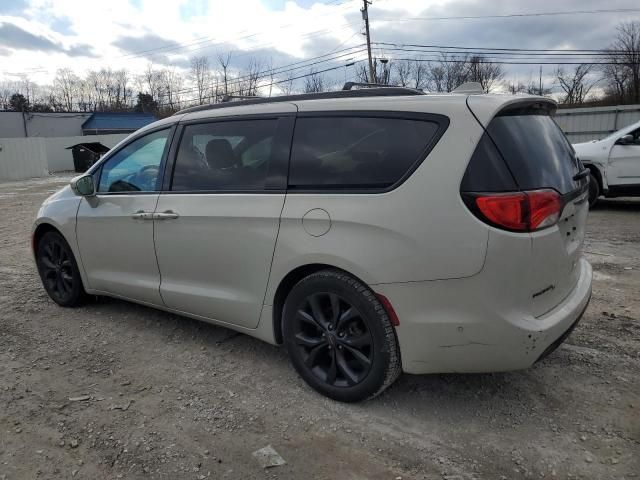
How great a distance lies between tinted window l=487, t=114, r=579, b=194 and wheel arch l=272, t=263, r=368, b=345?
1081 millimetres

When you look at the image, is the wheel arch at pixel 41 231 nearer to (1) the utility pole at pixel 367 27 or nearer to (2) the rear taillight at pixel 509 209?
(2) the rear taillight at pixel 509 209

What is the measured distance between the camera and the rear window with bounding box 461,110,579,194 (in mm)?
2518

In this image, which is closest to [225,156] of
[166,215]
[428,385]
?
[166,215]

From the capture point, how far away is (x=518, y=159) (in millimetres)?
2596

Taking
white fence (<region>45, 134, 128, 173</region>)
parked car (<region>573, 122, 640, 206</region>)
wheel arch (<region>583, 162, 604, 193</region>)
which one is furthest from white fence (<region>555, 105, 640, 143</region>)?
white fence (<region>45, 134, 128, 173</region>)

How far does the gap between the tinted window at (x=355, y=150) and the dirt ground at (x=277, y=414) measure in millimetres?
1308

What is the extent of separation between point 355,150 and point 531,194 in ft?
3.15

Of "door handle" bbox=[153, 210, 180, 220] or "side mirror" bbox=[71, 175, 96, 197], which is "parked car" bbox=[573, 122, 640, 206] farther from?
"side mirror" bbox=[71, 175, 96, 197]

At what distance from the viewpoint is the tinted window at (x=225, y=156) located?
3.31 metres

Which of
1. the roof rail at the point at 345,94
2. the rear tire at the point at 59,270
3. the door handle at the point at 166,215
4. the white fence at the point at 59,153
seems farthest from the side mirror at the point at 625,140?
the white fence at the point at 59,153

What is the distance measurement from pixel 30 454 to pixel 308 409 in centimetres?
147

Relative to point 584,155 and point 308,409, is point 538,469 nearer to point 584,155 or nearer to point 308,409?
point 308,409

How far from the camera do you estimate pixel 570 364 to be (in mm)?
3412

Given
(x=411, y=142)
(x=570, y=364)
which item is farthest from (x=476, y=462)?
(x=411, y=142)
